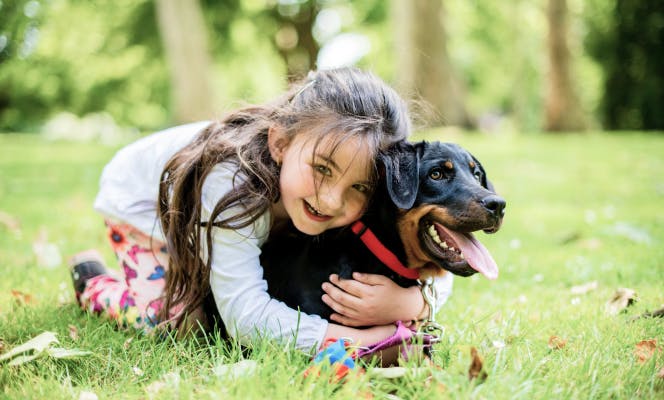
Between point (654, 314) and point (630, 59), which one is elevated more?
point (630, 59)

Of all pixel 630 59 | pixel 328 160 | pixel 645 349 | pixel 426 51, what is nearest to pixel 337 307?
pixel 328 160

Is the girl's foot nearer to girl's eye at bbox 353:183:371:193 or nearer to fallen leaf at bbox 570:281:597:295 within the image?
girl's eye at bbox 353:183:371:193

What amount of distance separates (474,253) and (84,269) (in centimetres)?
216

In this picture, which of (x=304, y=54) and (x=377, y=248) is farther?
(x=304, y=54)

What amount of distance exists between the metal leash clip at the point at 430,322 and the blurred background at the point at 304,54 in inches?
274

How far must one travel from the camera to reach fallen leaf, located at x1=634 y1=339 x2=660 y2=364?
2.37 m

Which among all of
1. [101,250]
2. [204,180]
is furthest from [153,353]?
[101,250]

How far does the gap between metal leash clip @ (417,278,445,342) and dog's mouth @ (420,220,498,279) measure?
277mm

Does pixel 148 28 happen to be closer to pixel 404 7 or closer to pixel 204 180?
pixel 404 7

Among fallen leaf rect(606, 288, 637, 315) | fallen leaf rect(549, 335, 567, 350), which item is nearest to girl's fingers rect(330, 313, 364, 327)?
fallen leaf rect(549, 335, 567, 350)

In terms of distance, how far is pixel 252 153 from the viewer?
2.66 m

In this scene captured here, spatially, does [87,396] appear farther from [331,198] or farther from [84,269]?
[84,269]

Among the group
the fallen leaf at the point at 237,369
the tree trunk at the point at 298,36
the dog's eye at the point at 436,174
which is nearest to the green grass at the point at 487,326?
the fallen leaf at the point at 237,369

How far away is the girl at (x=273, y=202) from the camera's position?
2438mm
